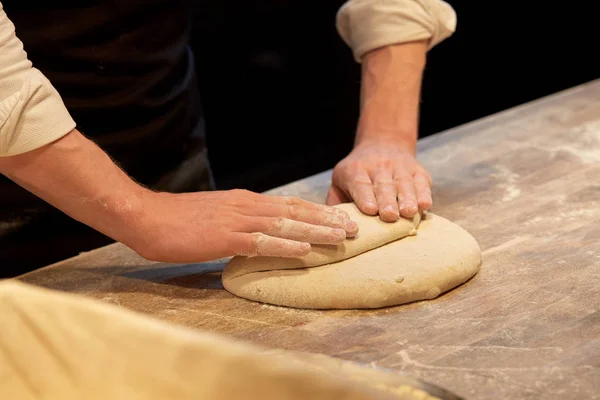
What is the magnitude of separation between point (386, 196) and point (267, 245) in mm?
305

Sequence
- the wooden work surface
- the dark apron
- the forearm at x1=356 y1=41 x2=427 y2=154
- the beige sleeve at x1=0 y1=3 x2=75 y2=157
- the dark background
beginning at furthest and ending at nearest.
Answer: the dark background < the forearm at x1=356 y1=41 x2=427 y2=154 < the dark apron < the beige sleeve at x1=0 y1=3 x2=75 y2=157 < the wooden work surface

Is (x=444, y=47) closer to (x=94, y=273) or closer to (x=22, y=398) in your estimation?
(x=94, y=273)

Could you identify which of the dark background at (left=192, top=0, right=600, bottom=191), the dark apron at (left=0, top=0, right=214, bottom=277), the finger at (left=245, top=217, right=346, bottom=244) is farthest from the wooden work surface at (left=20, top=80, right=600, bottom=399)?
the dark background at (left=192, top=0, right=600, bottom=191)

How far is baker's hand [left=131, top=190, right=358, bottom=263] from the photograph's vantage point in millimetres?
1393

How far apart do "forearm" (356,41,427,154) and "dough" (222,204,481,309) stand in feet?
1.19

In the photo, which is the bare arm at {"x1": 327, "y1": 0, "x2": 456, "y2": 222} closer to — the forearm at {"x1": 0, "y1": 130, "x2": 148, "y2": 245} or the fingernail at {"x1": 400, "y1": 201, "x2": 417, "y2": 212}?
the fingernail at {"x1": 400, "y1": 201, "x2": 417, "y2": 212}

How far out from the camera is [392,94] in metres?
1.87

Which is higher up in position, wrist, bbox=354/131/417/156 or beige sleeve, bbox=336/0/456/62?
beige sleeve, bbox=336/0/456/62

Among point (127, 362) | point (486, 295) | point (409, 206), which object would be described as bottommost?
point (486, 295)

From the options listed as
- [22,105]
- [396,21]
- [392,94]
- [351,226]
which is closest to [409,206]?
[351,226]

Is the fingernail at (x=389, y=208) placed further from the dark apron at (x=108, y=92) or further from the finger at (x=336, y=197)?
the dark apron at (x=108, y=92)

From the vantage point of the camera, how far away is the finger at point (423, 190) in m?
1.57

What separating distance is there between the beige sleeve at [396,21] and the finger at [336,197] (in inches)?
15.0

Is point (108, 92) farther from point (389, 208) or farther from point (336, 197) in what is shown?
point (389, 208)
